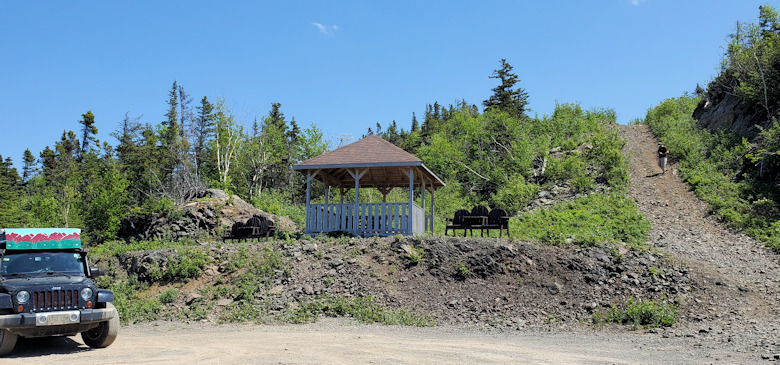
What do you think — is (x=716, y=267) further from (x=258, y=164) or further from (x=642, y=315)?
(x=258, y=164)

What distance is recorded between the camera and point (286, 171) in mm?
48375

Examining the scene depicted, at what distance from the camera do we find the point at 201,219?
23219 mm

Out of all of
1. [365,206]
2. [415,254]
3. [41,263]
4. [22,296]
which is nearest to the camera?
[22,296]

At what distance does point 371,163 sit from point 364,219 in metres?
1.90

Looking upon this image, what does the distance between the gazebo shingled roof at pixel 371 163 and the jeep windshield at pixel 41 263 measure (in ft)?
27.7

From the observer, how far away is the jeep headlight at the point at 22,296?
808 centimetres

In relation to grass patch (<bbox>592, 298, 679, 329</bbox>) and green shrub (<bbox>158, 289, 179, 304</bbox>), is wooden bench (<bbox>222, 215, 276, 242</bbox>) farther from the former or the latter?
grass patch (<bbox>592, 298, 679, 329</bbox>)

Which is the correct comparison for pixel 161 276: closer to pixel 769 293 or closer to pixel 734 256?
pixel 769 293

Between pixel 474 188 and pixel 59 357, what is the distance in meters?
31.7

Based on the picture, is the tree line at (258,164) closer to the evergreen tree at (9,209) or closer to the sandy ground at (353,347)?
Result: the evergreen tree at (9,209)

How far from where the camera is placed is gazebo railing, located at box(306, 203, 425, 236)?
56.0 feet

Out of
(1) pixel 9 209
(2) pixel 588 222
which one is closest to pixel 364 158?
(2) pixel 588 222

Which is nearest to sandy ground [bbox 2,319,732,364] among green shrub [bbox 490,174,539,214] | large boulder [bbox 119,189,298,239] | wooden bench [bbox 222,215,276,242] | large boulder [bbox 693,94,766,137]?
wooden bench [bbox 222,215,276,242]

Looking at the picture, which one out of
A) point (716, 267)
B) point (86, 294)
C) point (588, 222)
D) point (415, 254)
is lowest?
point (716, 267)
